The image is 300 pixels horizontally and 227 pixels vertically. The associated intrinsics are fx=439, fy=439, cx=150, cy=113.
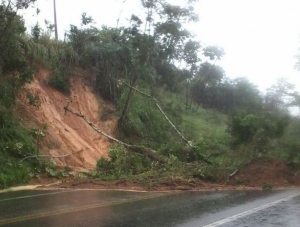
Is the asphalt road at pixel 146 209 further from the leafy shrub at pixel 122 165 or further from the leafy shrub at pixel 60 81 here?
the leafy shrub at pixel 60 81

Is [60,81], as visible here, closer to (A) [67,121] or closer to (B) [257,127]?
(A) [67,121]

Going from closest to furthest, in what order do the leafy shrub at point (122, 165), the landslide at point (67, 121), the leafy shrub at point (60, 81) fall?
the leafy shrub at point (122, 165)
the landslide at point (67, 121)
the leafy shrub at point (60, 81)

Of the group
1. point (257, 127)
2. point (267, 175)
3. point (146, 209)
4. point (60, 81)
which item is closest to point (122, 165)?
point (267, 175)

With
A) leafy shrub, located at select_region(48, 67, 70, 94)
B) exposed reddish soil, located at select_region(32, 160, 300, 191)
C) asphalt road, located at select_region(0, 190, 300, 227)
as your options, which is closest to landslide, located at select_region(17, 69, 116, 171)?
leafy shrub, located at select_region(48, 67, 70, 94)

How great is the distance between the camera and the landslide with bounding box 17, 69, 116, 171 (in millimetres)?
22188

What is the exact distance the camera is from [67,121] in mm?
25828

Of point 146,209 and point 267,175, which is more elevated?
point 267,175

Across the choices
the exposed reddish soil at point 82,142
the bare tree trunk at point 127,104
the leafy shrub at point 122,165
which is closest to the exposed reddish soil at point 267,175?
the exposed reddish soil at point 82,142

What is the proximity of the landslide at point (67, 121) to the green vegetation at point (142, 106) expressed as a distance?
24.7 inches

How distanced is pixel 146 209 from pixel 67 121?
52.2 ft

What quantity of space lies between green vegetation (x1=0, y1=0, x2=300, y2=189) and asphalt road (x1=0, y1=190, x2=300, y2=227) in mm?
2613

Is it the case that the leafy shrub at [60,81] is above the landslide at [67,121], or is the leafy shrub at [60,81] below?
above

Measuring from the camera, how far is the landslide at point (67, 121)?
22188 mm

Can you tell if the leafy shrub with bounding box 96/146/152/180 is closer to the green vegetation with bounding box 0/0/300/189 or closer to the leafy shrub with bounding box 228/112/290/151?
the green vegetation with bounding box 0/0/300/189
